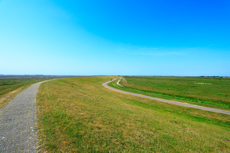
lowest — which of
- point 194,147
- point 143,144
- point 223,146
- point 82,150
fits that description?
point 223,146

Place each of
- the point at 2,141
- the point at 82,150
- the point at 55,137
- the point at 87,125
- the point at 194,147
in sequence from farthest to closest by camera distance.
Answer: the point at 87,125
the point at 194,147
the point at 55,137
the point at 2,141
the point at 82,150

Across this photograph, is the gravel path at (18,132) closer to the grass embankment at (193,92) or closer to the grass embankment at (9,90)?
the grass embankment at (9,90)

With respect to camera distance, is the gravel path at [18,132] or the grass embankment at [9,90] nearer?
the gravel path at [18,132]

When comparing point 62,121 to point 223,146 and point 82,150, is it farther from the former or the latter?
point 223,146

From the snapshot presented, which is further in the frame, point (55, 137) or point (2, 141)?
point (55, 137)

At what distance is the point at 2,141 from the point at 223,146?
1321cm

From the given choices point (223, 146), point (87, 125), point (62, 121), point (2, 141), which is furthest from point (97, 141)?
point (223, 146)

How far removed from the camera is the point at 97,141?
17.0 ft

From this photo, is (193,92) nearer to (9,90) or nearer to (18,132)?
(18,132)

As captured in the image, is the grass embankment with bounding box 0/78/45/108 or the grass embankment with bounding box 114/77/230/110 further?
the grass embankment with bounding box 114/77/230/110

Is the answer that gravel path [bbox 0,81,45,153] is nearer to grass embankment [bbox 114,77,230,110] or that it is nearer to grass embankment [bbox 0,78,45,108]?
grass embankment [bbox 0,78,45,108]

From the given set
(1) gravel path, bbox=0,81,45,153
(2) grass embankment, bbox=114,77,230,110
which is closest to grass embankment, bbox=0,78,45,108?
(1) gravel path, bbox=0,81,45,153

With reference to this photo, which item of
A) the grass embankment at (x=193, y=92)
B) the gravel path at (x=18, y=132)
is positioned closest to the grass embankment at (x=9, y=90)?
the gravel path at (x=18, y=132)

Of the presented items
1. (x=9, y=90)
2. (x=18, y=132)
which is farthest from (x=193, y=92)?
(x=9, y=90)
